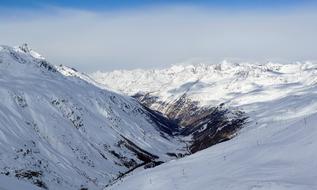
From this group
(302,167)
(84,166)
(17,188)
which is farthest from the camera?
(84,166)

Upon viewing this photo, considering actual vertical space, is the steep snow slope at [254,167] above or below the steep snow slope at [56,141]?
above

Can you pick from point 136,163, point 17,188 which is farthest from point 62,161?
point 17,188

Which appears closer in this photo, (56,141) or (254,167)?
(254,167)

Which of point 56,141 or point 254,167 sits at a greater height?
point 254,167

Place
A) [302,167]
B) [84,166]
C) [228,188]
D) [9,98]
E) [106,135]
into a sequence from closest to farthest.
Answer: [228,188] < [302,167] < [84,166] < [9,98] < [106,135]

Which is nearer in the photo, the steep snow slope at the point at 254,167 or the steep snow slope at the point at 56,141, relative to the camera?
the steep snow slope at the point at 254,167

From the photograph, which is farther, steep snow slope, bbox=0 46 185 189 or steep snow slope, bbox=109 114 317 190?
steep snow slope, bbox=0 46 185 189

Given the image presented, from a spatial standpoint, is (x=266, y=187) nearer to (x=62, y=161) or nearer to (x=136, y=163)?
(x=62, y=161)

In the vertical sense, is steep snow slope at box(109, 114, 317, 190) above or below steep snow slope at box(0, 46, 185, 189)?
above
